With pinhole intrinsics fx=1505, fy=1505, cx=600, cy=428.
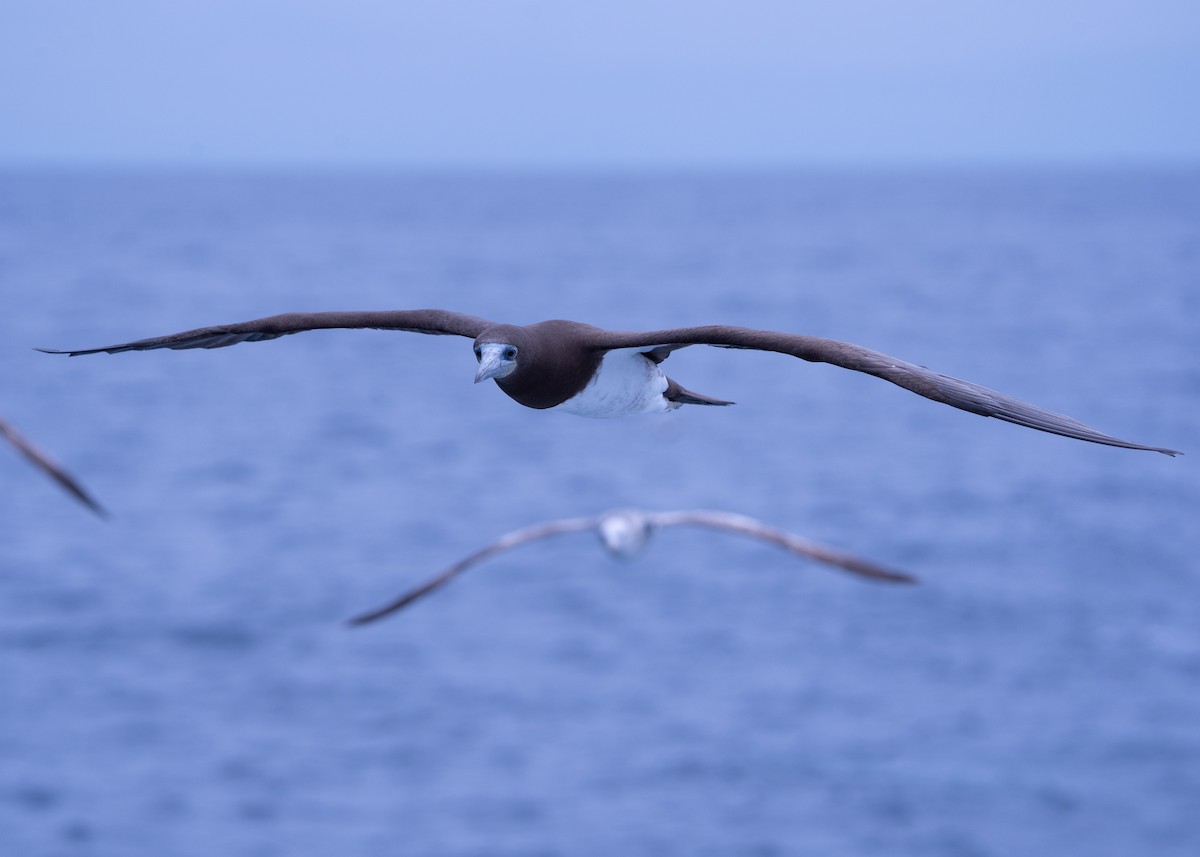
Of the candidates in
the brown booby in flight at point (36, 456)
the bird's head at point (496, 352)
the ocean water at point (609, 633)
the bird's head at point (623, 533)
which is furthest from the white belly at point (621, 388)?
the ocean water at point (609, 633)

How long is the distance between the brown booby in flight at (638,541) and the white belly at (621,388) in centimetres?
655

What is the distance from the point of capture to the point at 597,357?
10.7 m

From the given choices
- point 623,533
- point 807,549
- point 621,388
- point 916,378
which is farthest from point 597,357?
point 623,533

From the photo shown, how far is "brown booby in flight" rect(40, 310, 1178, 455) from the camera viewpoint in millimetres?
8336

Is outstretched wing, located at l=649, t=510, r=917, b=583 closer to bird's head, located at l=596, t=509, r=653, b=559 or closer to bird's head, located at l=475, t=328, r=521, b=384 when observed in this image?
bird's head, located at l=596, t=509, r=653, b=559

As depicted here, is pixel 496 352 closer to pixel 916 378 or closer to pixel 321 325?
pixel 321 325

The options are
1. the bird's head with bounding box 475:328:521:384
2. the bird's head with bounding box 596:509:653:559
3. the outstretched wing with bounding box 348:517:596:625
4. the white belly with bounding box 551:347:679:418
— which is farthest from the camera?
the bird's head with bounding box 596:509:653:559

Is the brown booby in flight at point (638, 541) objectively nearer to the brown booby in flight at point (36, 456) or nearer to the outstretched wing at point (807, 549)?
the outstretched wing at point (807, 549)

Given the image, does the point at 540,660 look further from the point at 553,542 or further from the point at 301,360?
the point at 301,360

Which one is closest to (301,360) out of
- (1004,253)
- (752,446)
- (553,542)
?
(752,446)

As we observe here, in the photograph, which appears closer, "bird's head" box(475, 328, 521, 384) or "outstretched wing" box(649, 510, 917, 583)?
"bird's head" box(475, 328, 521, 384)

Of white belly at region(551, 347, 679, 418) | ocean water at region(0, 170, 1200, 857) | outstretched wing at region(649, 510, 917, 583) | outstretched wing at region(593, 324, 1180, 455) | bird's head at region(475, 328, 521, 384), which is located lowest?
ocean water at region(0, 170, 1200, 857)

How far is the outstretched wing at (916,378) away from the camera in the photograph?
8023mm

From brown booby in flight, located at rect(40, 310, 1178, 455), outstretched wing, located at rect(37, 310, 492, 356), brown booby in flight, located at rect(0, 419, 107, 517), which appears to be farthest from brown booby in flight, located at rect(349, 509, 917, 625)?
outstretched wing, located at rect(37, 310, 492, 356)
